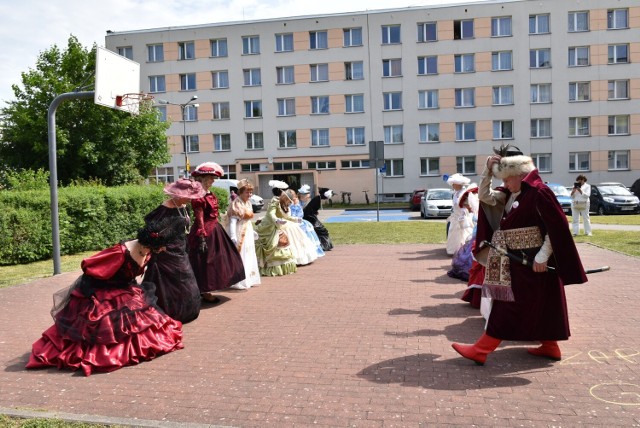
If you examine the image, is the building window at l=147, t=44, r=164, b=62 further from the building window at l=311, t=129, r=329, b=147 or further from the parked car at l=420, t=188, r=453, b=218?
the parked car at l=420, t=188, r=453, b=218

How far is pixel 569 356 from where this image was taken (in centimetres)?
505

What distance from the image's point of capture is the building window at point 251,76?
45406 mm

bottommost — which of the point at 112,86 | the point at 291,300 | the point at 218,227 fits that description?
the point at 291,300

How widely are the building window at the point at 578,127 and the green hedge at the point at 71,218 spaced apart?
36.0m

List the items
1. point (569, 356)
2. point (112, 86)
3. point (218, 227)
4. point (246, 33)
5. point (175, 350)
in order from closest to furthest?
point (569, 356), point (175, 350), point (218, 227), point (112, 86), point (246, 33)

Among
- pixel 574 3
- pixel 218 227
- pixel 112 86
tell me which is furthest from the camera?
pixel 574 3

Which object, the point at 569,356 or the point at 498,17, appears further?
the point at 498,17

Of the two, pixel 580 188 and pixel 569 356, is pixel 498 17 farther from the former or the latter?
pixel 569 356

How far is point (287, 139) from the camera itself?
150ft

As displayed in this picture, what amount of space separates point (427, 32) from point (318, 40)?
8875mm

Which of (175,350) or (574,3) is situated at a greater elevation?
(574,3)

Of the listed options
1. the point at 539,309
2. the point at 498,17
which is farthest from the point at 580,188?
the point at 498,17

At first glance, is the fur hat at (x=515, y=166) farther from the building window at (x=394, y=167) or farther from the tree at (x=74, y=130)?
the building window at (x=394, y=167)

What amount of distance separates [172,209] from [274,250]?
4.35 m
